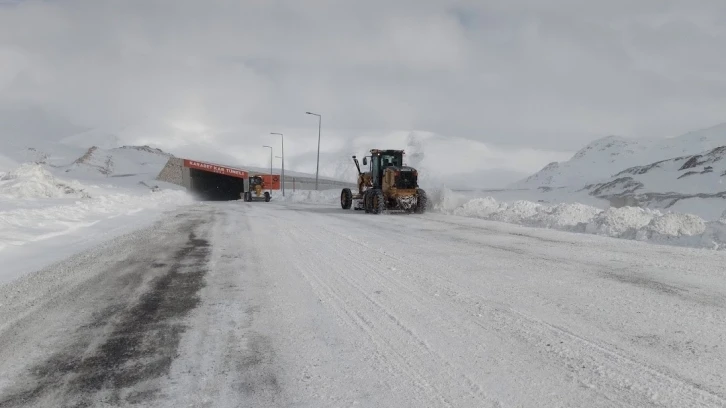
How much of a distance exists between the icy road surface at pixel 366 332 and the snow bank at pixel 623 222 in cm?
294

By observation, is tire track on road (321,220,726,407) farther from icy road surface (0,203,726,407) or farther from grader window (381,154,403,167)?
grader window (381,154,403,167)

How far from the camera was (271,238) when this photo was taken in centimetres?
1142

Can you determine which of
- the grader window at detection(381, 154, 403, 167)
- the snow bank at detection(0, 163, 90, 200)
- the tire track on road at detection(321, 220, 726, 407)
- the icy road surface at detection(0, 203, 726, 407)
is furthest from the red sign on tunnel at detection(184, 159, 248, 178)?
the tire track on road at detection(321, 220, 726, 407)

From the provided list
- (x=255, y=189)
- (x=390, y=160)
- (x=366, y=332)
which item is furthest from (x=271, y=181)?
(x=366, y=332)

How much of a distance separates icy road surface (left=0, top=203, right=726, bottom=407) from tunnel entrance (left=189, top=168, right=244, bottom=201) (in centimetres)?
4692

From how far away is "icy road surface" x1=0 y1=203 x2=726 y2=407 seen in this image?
3170mm

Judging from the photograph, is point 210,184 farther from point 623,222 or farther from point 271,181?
point 623,222

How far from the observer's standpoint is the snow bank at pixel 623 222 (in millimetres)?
10984

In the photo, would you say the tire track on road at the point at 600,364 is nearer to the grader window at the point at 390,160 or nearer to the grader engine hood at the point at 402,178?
the grader engine hood at the point at 402,178

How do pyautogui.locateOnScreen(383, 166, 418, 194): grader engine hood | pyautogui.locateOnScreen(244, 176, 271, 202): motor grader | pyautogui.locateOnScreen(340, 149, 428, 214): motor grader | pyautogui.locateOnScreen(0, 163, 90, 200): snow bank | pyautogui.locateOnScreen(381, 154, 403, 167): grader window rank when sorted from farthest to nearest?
pyautogui.locateOnScreen(244, 176, 271, 202): motor grader
pyautogui.locateOnScreen(0, 163, 90, 200): snow bank
pyautogui.locateOnScreen(381, 154, 403, 167): grader window
pyautogui.locateOnScreen(383, 166, 418, 194): grader engine hood
pyautogui.locateOnScreen(340, 149, 428, 214): motor grader

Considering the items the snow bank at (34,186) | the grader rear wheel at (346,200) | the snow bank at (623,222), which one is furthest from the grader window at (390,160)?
the snow bank at (34,186)

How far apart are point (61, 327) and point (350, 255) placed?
16.3 ft

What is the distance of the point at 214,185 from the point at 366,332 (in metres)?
56.4

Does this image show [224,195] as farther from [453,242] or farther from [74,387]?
[74,387]
